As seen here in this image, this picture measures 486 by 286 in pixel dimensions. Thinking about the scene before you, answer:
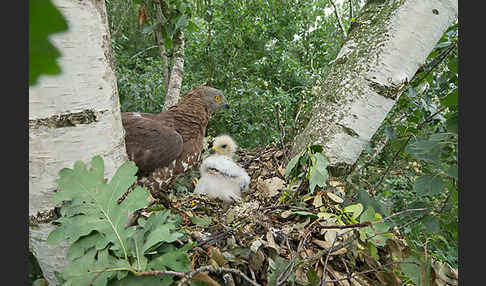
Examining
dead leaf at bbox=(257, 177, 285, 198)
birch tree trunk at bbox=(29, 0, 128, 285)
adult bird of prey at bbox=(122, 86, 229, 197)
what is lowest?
adult bird of prey at bbox=(122, 86, 229, 197)

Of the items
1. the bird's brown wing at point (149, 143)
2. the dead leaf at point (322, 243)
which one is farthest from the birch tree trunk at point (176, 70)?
the dead leaf at point (322, 243)

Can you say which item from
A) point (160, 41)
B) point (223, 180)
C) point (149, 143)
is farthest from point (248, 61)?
point (149, 143)

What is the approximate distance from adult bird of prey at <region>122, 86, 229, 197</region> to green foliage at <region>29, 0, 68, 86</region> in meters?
1.32

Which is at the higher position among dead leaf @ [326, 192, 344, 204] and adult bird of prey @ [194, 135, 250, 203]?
dead leaf @ [326, 192, 344, 204]

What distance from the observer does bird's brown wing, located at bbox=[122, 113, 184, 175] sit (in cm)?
174

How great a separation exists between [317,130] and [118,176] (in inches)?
34.6

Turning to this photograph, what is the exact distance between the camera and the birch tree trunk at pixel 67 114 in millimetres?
587

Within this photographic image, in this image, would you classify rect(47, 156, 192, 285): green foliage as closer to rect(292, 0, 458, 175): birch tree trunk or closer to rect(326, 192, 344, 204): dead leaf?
rect(326, 192, 344, 204): dead leaf

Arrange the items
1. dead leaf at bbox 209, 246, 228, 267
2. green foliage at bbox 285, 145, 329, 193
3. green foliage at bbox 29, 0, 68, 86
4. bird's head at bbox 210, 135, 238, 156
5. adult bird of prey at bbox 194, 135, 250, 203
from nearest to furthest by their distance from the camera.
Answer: green foliage at bbox 29, 0, 68, 86, dead leaf at bbox 209, 246, 228, 267, green foliage at bbox 285, 145, 329, 193, adult bird of prey at bbox 194, 135, 250, 203, bird's head at bbox 210, 135, 238, 156

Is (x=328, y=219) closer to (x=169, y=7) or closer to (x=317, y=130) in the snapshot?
(x=317, y=130)

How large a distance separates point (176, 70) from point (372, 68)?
73.4 inches

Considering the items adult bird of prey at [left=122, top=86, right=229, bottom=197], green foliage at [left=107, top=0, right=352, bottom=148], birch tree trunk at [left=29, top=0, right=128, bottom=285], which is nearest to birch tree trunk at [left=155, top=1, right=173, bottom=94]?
adult bird of prey at [left=122, top=86, right=229, bottom=197]

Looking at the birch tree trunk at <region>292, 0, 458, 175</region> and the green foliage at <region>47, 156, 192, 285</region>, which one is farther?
the birch tree trunk at <region>292, 0, 458, 175</region>

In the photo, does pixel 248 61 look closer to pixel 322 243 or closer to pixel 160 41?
pixel 160 41
